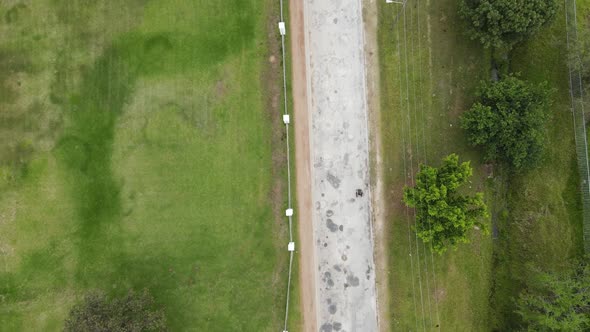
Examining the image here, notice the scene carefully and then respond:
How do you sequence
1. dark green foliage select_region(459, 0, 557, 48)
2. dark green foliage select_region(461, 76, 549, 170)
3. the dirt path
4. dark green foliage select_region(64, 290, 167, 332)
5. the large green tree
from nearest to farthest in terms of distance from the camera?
1. dark green foliage select_region(64, 290, 167, 332)
2. the large green tree
3. dark green foliage select_region(459, 0, 557, 48)
4. dark green foliage select_region(461, 76, 549, 170)
5. the dirt path

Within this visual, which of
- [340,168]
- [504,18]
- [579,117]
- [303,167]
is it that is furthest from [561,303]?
[303,167]

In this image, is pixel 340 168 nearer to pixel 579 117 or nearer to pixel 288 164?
pixel 288 164

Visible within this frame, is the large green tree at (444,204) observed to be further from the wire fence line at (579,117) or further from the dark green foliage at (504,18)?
the wire fence line at (579,117)

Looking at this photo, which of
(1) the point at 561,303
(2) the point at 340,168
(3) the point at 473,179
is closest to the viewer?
(1) the point at 561,303

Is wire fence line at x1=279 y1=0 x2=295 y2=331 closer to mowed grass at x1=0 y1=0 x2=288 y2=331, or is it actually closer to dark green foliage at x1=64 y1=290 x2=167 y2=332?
mowed grass at x1=0 y1=0 x2=288 y2=331

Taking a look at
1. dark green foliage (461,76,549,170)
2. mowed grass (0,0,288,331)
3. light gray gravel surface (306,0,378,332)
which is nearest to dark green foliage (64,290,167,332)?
mowed grass (0,0,288,331)

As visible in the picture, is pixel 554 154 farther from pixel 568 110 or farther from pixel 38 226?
pixel 38 226

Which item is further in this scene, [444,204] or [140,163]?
[140,163]
